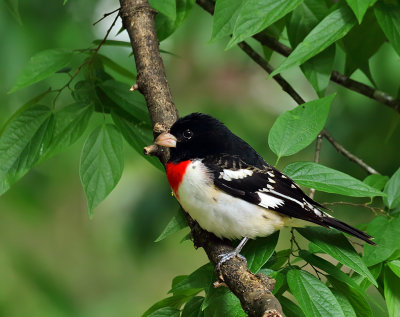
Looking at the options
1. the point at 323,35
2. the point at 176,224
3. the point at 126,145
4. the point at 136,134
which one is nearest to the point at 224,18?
the point at 323,35

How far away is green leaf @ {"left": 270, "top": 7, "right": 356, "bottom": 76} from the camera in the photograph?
1.60 meters

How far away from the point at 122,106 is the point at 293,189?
574 mm

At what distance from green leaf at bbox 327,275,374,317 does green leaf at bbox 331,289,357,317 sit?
0.03 ft

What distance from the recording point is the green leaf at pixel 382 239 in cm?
151

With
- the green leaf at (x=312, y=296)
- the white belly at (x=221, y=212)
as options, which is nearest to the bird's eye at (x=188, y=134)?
the white belly at (x=221, y=212)

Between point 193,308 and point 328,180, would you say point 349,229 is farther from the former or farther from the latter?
point 193,308

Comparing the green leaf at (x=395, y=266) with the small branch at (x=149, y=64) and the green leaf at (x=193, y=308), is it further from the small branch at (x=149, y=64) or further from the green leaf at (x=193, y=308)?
the small branch at (x=149, y=64)

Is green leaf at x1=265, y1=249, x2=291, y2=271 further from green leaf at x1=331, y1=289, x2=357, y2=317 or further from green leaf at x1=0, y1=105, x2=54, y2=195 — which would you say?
green leaf at x1=0, y1=105, x2=54, y2=195

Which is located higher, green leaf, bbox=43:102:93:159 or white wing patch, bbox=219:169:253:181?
green leaf, bbox=43:102:93:159

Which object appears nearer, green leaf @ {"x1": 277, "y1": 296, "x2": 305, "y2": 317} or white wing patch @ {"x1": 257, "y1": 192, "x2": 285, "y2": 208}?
green leaf @ {"x1": 277, "y1": 296, "x2": 305, "y2": 317}

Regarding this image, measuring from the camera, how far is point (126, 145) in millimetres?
2992

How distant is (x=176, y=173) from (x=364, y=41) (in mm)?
687

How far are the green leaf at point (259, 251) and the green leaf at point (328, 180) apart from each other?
17 cm

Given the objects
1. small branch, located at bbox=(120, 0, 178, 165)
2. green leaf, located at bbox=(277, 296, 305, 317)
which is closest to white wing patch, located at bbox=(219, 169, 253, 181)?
small branch, located at bbox=(120, 0, 178, 165)
